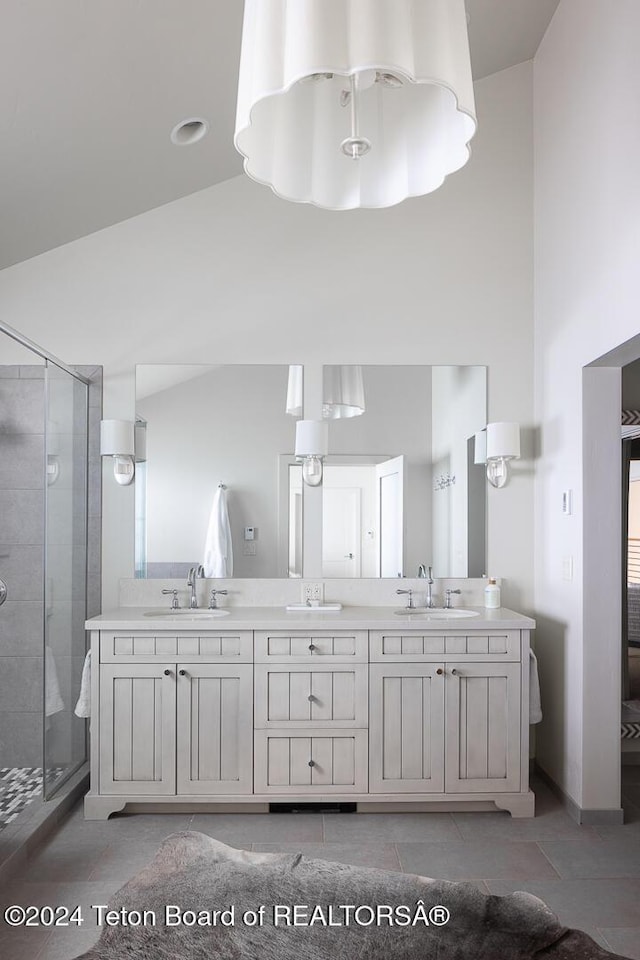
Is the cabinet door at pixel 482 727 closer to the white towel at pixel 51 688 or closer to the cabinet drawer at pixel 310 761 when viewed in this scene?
the cabinet drawer at pixel 310 761

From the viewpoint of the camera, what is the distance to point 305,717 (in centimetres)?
323

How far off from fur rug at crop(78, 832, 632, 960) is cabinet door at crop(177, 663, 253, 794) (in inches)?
67.1

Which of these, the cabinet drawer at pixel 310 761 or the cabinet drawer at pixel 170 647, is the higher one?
the cabinet drawer at pixel 170 647

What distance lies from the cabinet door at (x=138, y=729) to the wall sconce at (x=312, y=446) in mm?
1175

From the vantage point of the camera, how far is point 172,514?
378cm

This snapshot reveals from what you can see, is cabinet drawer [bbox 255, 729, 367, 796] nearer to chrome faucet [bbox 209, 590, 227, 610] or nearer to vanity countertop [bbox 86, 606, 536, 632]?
vanity countertop [bbox 86, 606, 536, 632]

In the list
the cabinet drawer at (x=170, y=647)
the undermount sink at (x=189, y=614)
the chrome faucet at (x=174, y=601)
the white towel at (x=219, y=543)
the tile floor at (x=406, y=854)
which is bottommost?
the tile floor at (x=406, y=854)

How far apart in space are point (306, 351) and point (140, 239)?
3.40 feet

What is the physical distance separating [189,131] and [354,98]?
215 cm

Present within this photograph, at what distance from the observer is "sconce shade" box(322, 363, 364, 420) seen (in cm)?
383

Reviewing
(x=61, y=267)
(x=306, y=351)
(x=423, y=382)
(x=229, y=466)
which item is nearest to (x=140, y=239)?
Result: (x=61, y=267)

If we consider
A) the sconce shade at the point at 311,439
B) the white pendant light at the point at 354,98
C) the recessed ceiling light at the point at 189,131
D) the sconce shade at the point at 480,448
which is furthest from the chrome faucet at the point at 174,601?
the white pendant light at the point at 354,98

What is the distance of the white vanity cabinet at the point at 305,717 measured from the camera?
321cm

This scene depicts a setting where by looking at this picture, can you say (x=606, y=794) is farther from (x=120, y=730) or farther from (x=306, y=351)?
(x=306, y=351)
